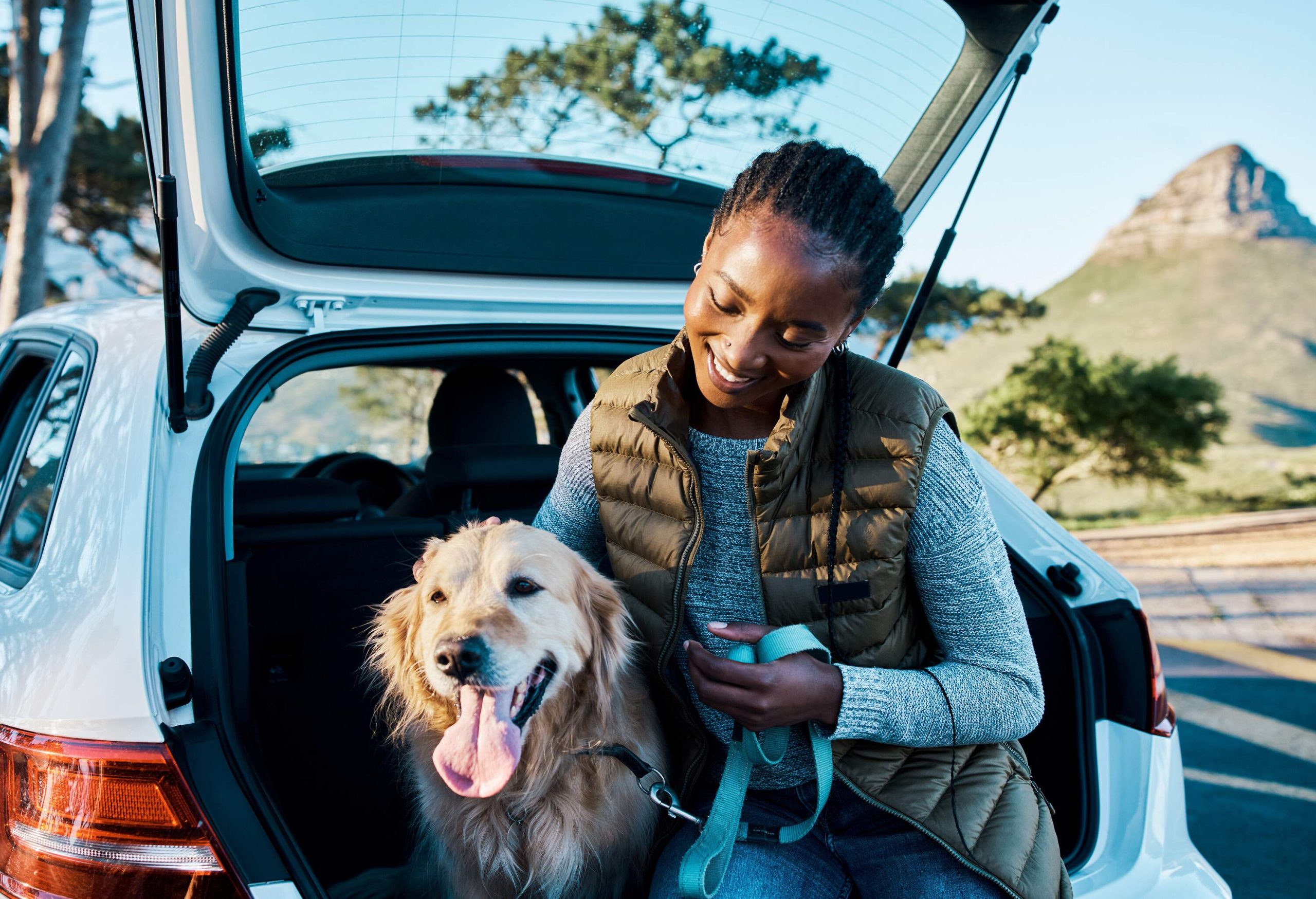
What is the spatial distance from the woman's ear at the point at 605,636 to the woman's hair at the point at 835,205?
773mm

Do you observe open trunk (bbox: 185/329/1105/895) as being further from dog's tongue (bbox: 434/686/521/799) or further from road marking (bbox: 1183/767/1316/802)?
road marking (bbox: 1183/767/1316/802)

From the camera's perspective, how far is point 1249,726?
4566 millimetres

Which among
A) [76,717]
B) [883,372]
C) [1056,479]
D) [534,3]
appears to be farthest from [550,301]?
[1056,479]

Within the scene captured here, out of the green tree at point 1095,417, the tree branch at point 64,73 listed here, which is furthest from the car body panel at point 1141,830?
the green tree at point 1095,417

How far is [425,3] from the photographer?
5.93ft

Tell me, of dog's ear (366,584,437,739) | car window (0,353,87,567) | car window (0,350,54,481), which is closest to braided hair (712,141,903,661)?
dog's ear (366,584,437,739)

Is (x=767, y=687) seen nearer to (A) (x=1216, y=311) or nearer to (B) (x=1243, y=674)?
(B) (x=1243, y=674)

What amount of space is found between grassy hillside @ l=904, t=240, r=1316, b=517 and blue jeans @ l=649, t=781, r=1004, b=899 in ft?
9.60

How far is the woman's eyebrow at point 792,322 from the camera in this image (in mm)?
1413

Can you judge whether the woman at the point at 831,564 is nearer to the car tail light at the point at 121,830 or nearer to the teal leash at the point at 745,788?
the teal leash at the point at 745,788

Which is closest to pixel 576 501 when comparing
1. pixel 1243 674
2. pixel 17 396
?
pixel 17 396

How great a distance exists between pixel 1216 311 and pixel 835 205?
2653 centimetres

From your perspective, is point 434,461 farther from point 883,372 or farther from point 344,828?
point 883,372

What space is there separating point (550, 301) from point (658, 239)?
36cm
